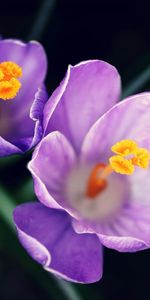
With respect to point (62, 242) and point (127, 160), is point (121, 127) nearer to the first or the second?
point (127, 160)

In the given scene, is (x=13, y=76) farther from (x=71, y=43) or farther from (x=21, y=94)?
(x=71, y=43)

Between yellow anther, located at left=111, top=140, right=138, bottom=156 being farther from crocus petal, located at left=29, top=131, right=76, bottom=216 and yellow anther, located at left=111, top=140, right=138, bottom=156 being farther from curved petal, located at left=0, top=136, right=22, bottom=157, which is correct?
curved petal, located at left=0, top=136, right=22, bottom=157

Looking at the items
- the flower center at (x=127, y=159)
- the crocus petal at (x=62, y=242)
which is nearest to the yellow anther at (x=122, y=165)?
the flower center at (x=127, y=159)

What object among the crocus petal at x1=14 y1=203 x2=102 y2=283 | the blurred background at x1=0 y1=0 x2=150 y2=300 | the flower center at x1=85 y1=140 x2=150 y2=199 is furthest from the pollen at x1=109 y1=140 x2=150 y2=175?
the blurred background at x1=0 y1=0 x2=150 y2=300

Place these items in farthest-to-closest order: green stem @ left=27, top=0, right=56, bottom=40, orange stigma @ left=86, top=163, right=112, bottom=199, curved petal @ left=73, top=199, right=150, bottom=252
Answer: green stem @ left=27, top=0, right=56, bottom=40 → orange stigma @ left=86, top=163, right=112, bottom=199 → curved petal @ left=73, top=199, right=150, bottom=252

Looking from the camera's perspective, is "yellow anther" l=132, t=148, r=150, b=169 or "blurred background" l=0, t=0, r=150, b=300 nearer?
"yellow anther" l=132, t=148, r=150, b=169

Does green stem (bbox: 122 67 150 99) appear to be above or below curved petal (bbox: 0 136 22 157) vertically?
below
